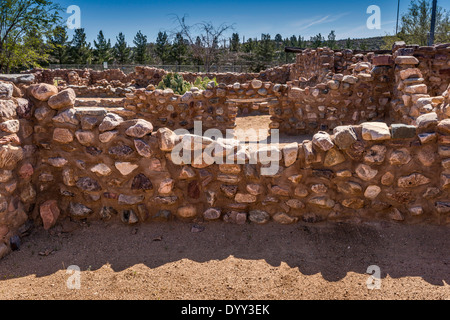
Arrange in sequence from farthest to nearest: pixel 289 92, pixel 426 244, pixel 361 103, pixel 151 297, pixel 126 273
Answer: pixel 289 92 < pixel 361 103 < pixel 426 244 < pixel 126 273 < pixel 151 297

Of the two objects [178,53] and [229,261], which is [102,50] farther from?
[229,261]

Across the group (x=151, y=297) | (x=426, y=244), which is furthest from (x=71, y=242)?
(x=426, y=244)

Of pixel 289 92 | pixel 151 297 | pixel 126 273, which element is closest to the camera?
pixel 151 297

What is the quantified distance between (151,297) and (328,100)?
19.7 feet

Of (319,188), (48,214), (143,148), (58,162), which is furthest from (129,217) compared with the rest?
(319,188)

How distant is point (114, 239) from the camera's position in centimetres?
307

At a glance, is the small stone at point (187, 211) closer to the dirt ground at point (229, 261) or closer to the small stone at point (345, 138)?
Answer: the dirt ground at point (229, 261)

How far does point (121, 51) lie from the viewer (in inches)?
1871

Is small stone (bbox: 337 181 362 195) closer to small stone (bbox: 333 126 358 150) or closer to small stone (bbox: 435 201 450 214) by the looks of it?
small stone (bbox: 333 126 358 150)

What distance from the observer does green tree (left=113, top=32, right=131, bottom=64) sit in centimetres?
4744

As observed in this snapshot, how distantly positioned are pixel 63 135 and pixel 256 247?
7.09 ft

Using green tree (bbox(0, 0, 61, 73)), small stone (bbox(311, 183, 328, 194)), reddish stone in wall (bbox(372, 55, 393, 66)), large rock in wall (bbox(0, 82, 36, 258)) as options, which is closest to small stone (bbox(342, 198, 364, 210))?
small stone (bbox(311, 183, 328, 194))

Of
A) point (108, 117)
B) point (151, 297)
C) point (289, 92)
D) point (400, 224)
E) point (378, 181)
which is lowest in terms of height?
point (151, 297)

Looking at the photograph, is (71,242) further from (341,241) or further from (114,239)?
(341,241)
